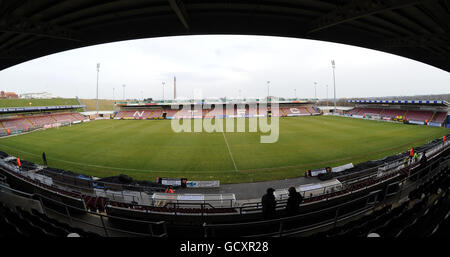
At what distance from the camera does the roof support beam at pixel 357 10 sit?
451 cm

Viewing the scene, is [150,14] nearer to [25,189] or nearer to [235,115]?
[25,189]

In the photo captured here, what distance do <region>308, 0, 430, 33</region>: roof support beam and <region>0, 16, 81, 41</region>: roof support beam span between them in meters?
8.81

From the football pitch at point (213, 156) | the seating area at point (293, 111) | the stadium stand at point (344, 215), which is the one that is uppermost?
the seating area at point (293, 111)

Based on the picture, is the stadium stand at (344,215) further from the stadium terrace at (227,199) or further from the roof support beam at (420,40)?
the roof support beam at (420,40)

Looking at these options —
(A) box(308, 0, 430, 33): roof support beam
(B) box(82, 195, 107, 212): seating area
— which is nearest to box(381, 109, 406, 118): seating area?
(A) box(308, 0, 430, 33): roof support beam

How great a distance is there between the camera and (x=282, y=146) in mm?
19047

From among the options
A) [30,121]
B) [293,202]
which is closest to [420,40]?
[293,202]

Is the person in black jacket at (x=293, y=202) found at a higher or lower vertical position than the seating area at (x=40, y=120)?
lower

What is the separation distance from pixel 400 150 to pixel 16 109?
6713 cm

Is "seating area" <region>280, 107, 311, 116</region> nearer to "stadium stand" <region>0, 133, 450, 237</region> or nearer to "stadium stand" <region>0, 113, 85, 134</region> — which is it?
"stadium stand" <region>0, 133, 450, 237</region>

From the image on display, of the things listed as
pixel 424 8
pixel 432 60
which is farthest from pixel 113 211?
pixel 432 60

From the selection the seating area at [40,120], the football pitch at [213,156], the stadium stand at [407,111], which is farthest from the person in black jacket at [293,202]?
the seating area at [40,120]

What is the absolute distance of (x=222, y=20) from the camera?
232 inches

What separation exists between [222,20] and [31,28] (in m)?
6.20
